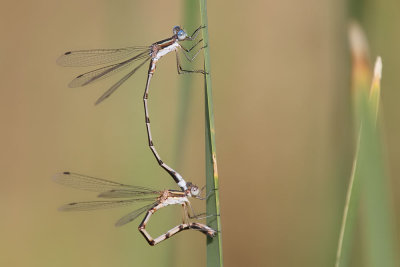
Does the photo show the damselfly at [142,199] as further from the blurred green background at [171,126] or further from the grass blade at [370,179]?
the grass blade at [370,179]

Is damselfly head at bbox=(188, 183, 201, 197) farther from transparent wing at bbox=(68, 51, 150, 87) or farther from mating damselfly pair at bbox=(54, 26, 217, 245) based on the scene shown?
transparent wing at bbox=(68, 51, 150, 87)

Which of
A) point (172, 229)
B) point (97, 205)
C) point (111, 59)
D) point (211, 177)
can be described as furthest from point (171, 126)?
point (211, 177)

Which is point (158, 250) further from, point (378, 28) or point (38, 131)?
point (38, 131)

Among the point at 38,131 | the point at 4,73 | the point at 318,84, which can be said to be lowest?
the point at 38,131

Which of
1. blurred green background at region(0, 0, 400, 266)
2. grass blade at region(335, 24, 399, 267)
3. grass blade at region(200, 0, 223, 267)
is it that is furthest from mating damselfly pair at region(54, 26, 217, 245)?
grass blade at region(335, 24, 399, 267)


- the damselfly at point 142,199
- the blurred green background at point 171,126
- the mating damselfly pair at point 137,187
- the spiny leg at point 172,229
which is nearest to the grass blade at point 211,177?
the spiny leg at point 172,229

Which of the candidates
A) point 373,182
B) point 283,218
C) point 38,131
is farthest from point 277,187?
point 373,182
